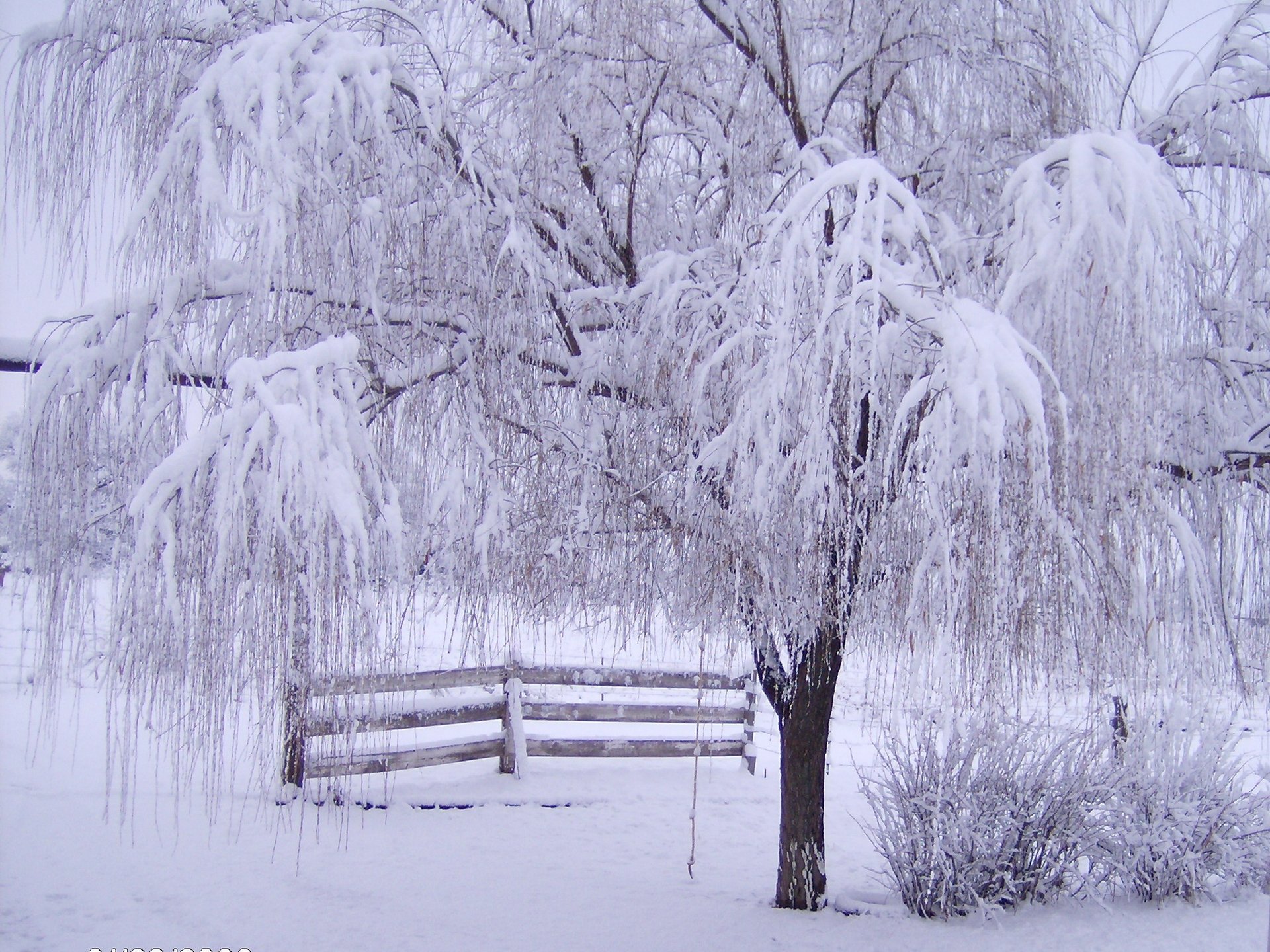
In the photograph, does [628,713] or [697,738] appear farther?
[628,713]

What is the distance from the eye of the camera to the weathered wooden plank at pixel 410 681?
8.96 feet

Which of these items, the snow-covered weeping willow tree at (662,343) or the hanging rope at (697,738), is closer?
the snow-covered weeping willow tree at (662,343)

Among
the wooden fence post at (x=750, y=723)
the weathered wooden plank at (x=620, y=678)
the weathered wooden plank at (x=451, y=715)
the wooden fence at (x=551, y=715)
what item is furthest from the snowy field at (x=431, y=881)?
the wooden fence post at (x=750, y=723)

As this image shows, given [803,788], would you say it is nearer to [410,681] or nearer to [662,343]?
[662,343]

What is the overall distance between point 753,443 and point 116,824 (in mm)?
4881

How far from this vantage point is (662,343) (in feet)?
11.5

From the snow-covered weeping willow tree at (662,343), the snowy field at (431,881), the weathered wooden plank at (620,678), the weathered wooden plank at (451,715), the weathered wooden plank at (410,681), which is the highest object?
the snow-covered weeping willow tree at (662,343)

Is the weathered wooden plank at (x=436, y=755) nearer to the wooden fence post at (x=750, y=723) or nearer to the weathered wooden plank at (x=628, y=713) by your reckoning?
the weathered wooden plank at (x=628, y=713)

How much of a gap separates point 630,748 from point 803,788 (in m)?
3.69

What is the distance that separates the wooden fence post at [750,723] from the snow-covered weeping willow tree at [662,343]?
3.79 metres

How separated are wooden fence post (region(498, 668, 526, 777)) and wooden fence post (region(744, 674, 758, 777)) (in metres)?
2.34

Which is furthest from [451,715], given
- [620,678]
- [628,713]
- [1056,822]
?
[1056,822]

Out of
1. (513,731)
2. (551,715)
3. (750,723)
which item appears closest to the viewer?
(513,731)

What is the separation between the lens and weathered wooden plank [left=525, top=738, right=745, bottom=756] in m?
7.69
